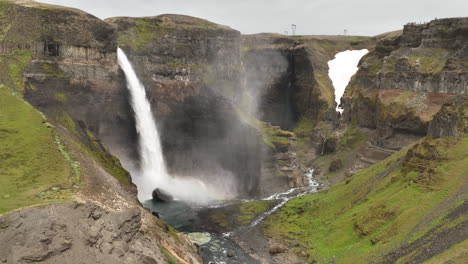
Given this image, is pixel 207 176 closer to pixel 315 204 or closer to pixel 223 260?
pixel 315 204

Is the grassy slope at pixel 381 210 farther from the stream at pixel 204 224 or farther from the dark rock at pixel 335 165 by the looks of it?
the dark rock at pixel 335 165

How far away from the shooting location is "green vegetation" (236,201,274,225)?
60969 mm

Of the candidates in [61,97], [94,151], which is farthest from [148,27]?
[94,151]

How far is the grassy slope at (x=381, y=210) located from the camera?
40.1 m

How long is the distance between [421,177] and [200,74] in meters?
53.3

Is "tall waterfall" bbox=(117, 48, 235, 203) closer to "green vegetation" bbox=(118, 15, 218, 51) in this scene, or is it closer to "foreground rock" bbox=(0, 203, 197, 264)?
"green vegetation" bbox=(118, 15, 218, 51)

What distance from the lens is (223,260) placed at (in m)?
46.4

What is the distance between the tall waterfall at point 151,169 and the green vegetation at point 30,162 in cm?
3021

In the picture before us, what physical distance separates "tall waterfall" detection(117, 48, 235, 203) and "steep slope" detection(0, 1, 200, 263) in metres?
3.93

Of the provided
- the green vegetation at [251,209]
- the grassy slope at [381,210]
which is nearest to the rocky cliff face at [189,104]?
the green vegetation at [251,209]

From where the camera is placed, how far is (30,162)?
34844 millimetres

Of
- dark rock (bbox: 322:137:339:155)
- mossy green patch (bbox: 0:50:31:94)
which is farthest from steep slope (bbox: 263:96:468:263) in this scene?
dark rock (bbox: 322:137:339:155)

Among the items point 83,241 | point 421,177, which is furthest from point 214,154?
point 83,241

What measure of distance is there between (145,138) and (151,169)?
5.69 m
